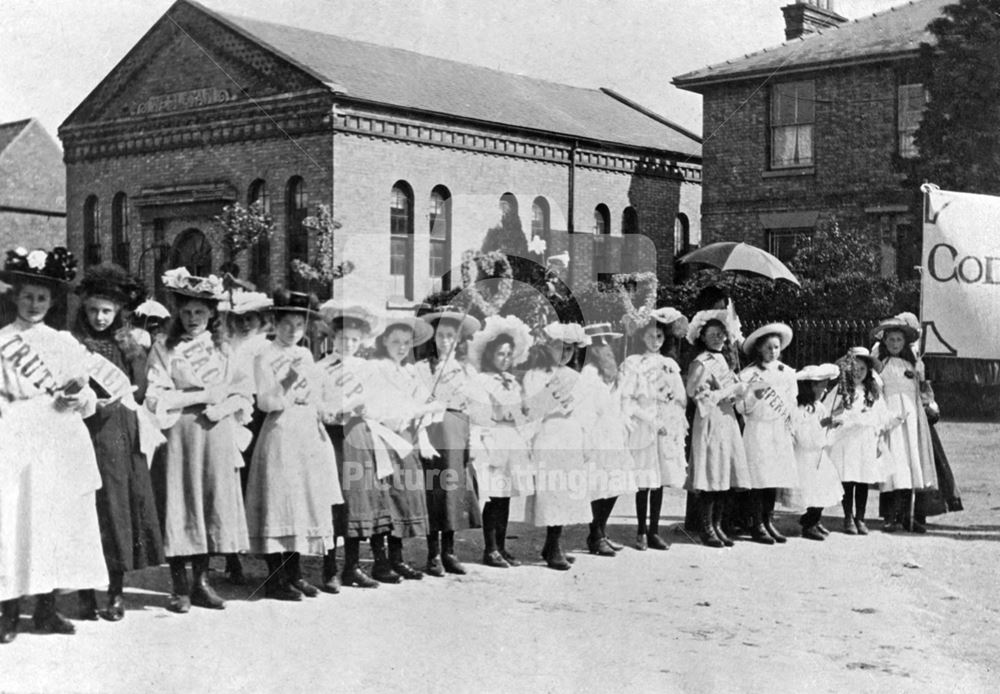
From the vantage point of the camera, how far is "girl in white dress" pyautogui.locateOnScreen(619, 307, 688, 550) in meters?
8.19

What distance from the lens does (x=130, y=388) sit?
592 cm

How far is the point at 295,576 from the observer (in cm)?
643

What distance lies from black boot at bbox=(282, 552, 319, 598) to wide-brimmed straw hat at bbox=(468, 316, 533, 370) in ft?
5.82

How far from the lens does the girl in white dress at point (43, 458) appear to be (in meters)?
5.23

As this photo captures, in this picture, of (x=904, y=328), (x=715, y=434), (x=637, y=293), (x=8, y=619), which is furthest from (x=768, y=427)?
(x=637, y=293)

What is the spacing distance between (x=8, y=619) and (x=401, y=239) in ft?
61.0

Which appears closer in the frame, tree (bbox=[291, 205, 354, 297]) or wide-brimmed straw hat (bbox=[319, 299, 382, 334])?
wide-brimmed straw hat (bbox=[319, 299, 382, 334])

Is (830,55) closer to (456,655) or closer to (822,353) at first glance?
(822,353)

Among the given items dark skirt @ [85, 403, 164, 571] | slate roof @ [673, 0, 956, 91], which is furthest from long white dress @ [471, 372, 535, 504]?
slate roof @ [673, 0, 956, 91]

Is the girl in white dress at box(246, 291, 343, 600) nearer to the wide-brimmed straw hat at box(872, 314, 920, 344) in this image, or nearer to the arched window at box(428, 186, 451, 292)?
the wide-brimmed straw hat at box(872, 314, 920, 344)

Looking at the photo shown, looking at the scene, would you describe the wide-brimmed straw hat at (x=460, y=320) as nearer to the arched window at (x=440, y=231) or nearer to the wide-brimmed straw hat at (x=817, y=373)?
the wide-brimmed straw hat at (x=817, y=373)

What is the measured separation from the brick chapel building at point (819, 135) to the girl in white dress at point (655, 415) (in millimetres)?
12591

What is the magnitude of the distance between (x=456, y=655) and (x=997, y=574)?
3989 millimetres

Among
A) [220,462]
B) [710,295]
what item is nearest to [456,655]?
[220,462]
